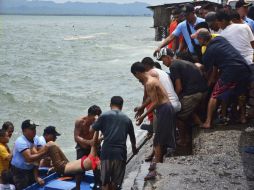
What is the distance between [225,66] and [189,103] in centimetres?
82

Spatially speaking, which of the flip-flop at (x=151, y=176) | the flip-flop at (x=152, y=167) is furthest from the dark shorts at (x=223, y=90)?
the flip-flop at (x=151, y=176)

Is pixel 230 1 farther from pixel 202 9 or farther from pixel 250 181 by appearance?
pixel 250 181

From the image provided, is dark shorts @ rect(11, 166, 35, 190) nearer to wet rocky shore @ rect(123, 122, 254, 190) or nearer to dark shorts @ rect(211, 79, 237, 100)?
wet rocky shore @ rect(123, 122, 254, 190)

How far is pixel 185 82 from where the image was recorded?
22.8 ft

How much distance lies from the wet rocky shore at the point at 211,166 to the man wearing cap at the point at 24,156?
1.76 m

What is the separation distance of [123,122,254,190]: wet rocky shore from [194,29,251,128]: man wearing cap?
24.7 inches

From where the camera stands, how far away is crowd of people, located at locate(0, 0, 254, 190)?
623 centimetres

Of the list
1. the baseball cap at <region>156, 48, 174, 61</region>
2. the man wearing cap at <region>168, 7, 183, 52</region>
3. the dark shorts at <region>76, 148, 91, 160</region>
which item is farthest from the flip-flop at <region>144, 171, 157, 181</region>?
A: the man wearing cap at <region>168, 7, 183, 52</region>

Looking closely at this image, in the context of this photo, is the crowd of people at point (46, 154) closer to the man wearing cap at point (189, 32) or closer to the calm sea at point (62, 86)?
the man wearing cap at point (189, 32)

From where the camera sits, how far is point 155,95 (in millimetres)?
6078

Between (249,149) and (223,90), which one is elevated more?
(223,90)

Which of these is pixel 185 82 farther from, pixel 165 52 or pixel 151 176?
pixel 151 176

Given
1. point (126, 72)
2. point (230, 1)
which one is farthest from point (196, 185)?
point (126, 72)

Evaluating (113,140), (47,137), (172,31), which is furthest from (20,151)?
(172,31)
